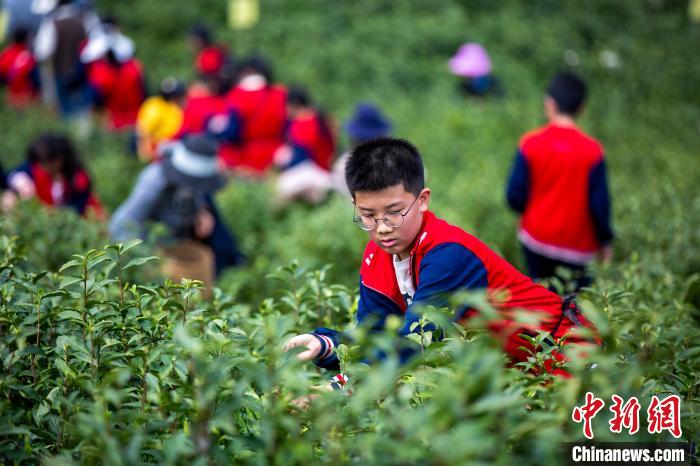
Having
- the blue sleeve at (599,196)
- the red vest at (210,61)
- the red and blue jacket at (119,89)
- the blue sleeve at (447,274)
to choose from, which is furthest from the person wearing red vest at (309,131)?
the blue sleeve at (447,274)

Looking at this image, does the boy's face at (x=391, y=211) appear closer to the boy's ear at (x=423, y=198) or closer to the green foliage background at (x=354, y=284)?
the boy's ear at (x=423, y=198)

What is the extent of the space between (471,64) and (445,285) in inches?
386

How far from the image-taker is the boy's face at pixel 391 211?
7.34 ft

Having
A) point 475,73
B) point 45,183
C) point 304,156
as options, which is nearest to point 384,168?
point 45,183

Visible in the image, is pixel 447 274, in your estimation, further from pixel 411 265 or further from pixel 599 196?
pixel 599 196

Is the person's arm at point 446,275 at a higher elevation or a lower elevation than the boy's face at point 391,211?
lower

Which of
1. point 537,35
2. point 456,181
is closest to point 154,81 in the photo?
point 537,35

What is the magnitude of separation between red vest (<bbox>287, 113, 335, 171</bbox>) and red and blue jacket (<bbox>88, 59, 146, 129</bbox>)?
278cm

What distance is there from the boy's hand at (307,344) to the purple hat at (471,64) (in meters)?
9.78

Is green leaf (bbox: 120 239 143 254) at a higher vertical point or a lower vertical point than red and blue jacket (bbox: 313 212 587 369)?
higher

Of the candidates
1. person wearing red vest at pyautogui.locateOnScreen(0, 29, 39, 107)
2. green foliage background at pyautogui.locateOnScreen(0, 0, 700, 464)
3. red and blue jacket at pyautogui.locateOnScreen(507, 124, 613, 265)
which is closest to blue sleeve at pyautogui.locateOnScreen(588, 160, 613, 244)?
red and blue jacket at pyautogui.locateOnScreen(507, 124, 613, 265)

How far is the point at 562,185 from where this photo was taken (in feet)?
14.3

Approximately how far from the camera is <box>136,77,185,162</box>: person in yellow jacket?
8.46m

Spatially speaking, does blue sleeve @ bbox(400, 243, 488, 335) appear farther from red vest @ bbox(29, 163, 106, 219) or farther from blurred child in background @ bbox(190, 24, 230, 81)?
blurred child in background @ bbox(190, 24, 230, 81)
